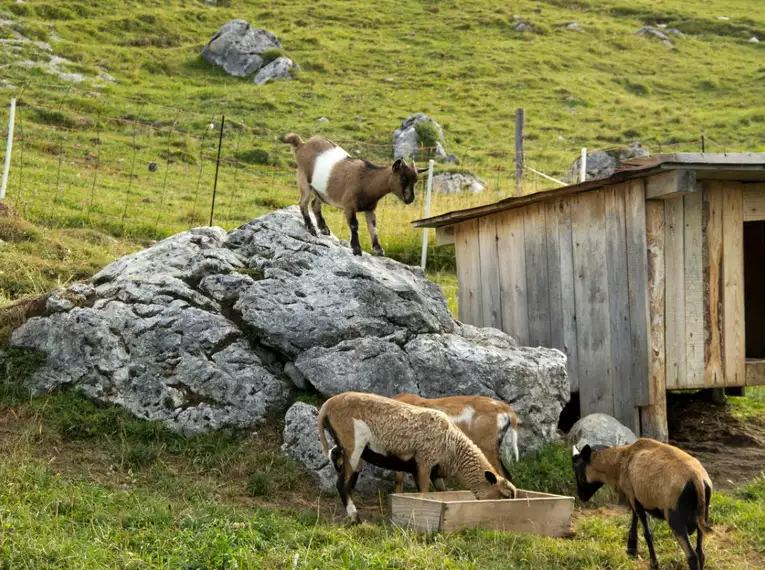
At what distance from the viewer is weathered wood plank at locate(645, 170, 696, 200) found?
921 cm

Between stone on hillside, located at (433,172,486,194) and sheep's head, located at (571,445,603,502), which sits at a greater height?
stone on hillside, located at (433,172,486,194)

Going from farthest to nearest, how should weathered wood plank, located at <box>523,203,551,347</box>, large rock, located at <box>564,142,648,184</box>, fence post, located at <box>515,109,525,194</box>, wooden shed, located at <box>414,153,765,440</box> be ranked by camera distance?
large rock, located at <box>564,142,648,184</box> < fence post, located at <box>515,109,525,194</box> < weathered wood plank, located at <box>523,203,551,347</box> < wooden shed, located at <box>414,153,765,440</box>

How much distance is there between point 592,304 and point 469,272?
8.48 feet

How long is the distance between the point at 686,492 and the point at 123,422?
4.73 m

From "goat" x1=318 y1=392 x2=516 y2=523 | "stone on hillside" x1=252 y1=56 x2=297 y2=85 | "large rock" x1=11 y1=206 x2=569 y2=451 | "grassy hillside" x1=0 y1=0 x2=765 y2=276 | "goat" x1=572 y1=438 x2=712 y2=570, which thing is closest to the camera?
"goat" x1=572 y1=438 x2=712 y2=570

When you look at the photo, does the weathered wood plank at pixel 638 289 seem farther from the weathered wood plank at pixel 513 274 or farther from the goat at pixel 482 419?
the goat at pixel 482 419

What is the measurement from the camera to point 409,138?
26.8 metres

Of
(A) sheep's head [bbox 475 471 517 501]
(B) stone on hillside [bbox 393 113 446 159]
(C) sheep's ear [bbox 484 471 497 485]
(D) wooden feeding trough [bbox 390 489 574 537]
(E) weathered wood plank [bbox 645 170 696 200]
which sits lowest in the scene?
(D) wooden feeding trough [bbox 390 489 574 537]

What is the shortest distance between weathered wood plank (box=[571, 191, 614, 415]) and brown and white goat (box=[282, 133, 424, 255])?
→ 2.43m

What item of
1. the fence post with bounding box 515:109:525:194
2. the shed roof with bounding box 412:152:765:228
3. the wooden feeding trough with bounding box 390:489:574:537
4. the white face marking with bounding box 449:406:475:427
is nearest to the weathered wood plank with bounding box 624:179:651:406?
the shed roof with bounding box 412:152:765:228

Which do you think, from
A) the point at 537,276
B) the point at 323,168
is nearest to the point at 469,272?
the point at 537,276

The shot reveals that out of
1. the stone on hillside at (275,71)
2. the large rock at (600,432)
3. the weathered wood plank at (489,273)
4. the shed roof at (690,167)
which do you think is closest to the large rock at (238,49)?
the stone on hillside at (275,71)

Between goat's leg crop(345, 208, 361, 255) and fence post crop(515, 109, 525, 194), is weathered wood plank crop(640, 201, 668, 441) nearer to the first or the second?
goat's leg crop(345, 208, 361, 255)

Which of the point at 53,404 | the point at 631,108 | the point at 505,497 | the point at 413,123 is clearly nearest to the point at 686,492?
the point at 505,497
